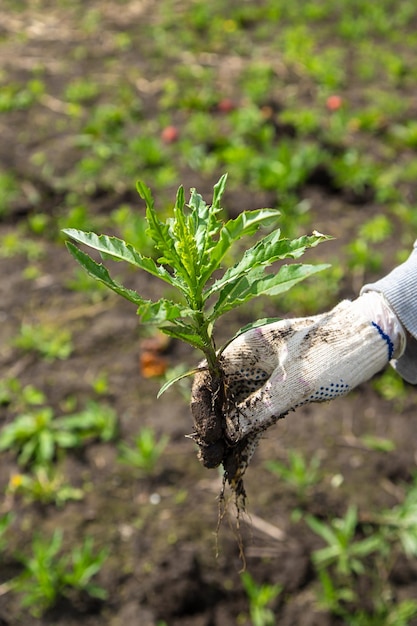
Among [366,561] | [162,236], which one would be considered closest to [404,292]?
[162,236]

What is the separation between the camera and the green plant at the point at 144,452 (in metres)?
3.38

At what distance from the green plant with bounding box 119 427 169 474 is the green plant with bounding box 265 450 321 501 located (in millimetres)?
594

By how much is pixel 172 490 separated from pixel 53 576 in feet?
2.36

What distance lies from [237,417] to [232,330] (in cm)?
202

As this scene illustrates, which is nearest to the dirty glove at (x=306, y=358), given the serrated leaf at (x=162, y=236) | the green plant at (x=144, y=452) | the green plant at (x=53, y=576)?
the serrated leaf at (x=162, y=236)

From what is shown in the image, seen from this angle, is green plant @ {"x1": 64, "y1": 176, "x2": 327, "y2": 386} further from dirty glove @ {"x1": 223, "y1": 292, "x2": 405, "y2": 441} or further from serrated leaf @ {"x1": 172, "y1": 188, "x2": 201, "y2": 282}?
dirty glove @ {"x1": 223, "y1": 292, "x2": 405, "y2": 441}

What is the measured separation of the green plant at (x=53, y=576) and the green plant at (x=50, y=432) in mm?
553

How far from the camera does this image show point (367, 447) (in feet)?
11.4

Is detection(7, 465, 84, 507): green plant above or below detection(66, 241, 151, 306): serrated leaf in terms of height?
below

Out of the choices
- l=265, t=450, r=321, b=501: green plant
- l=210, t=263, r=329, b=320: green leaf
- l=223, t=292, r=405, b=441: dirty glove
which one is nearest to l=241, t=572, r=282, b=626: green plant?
l=265, t=450, r=321, b=501: green plant

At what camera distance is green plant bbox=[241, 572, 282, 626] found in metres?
2.86

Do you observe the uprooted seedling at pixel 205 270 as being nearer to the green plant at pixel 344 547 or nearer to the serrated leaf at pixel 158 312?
the serrated leaf at pixel 158 312

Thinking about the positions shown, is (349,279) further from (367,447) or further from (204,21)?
(204,21)

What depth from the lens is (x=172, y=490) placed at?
3369 mm
